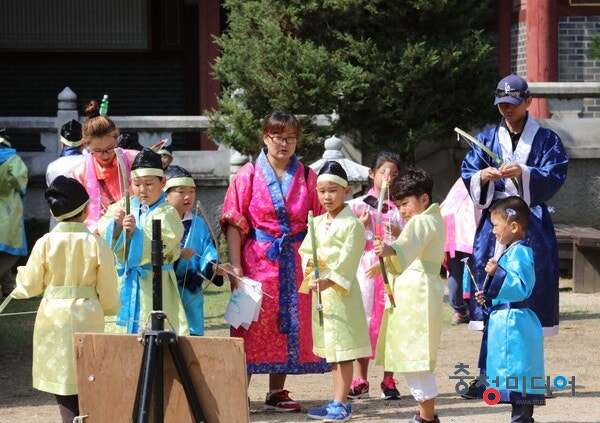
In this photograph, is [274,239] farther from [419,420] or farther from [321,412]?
[419,420]

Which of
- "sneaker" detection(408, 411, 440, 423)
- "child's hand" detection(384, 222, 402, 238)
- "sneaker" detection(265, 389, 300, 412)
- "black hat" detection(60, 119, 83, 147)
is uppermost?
"black hat" detection(60, 119, 83, 147)

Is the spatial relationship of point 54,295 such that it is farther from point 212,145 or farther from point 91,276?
point 212,145

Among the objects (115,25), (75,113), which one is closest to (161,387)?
(75,113)

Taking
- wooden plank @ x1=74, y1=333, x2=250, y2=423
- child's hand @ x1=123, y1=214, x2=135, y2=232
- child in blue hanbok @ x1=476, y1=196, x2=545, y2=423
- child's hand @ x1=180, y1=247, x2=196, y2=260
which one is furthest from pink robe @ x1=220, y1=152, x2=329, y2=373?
wooden plank @ x1=74, y1=333, x2=250, y2=423

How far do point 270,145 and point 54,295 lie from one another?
64.3 inches

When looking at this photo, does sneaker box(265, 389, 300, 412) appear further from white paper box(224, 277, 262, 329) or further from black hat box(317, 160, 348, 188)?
black hat box(317, 160, 348, 188)

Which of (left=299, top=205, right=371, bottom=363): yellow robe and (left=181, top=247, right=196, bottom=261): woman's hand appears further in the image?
(left=181, top=247, right=196, bottom=261): woman's hand

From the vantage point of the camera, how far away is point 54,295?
6105 millimetres

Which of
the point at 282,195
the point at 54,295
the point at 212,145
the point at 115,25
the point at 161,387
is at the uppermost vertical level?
the point at 115,25

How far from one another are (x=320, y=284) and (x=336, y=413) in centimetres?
66

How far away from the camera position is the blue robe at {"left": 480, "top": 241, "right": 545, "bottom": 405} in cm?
629

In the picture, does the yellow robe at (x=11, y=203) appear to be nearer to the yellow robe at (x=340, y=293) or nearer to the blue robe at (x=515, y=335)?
the yellow robe at (x=340, y=293)

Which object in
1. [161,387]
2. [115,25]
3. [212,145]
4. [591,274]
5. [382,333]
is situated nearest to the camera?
[161,387]

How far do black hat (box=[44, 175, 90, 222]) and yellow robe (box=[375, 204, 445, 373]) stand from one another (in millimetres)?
1541
